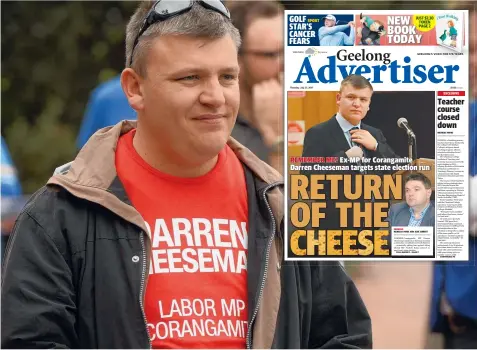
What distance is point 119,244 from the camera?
2.48 m

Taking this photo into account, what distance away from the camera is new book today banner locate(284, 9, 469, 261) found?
Answer: 117 inches

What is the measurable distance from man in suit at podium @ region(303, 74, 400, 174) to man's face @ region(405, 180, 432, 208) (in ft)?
0.40

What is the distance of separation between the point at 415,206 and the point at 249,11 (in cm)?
95

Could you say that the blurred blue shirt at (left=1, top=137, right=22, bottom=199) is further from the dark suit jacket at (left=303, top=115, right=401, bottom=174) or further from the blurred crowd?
Result: the dark suit jacket at (left=303, top=115, right=401, bottom=174)

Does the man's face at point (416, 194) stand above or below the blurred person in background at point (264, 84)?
below

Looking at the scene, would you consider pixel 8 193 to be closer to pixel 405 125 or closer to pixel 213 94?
pixel 213 94

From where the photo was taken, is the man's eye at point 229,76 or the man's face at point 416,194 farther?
the man's face at point 416,194

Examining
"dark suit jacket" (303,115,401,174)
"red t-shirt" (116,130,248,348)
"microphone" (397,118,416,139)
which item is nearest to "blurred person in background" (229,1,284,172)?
"dark suit jacket" (303,115,401,174)

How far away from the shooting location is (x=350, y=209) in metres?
2.99

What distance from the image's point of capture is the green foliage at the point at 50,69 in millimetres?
3115

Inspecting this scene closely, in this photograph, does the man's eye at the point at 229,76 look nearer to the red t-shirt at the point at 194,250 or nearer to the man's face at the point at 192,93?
the man's face at the point at 192,93

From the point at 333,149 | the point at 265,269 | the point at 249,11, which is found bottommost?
the point at 265,269

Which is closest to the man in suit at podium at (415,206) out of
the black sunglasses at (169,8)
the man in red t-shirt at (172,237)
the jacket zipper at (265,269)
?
the man in red t-shirt at (172,237)

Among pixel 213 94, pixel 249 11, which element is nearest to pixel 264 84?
pixel 249 11
